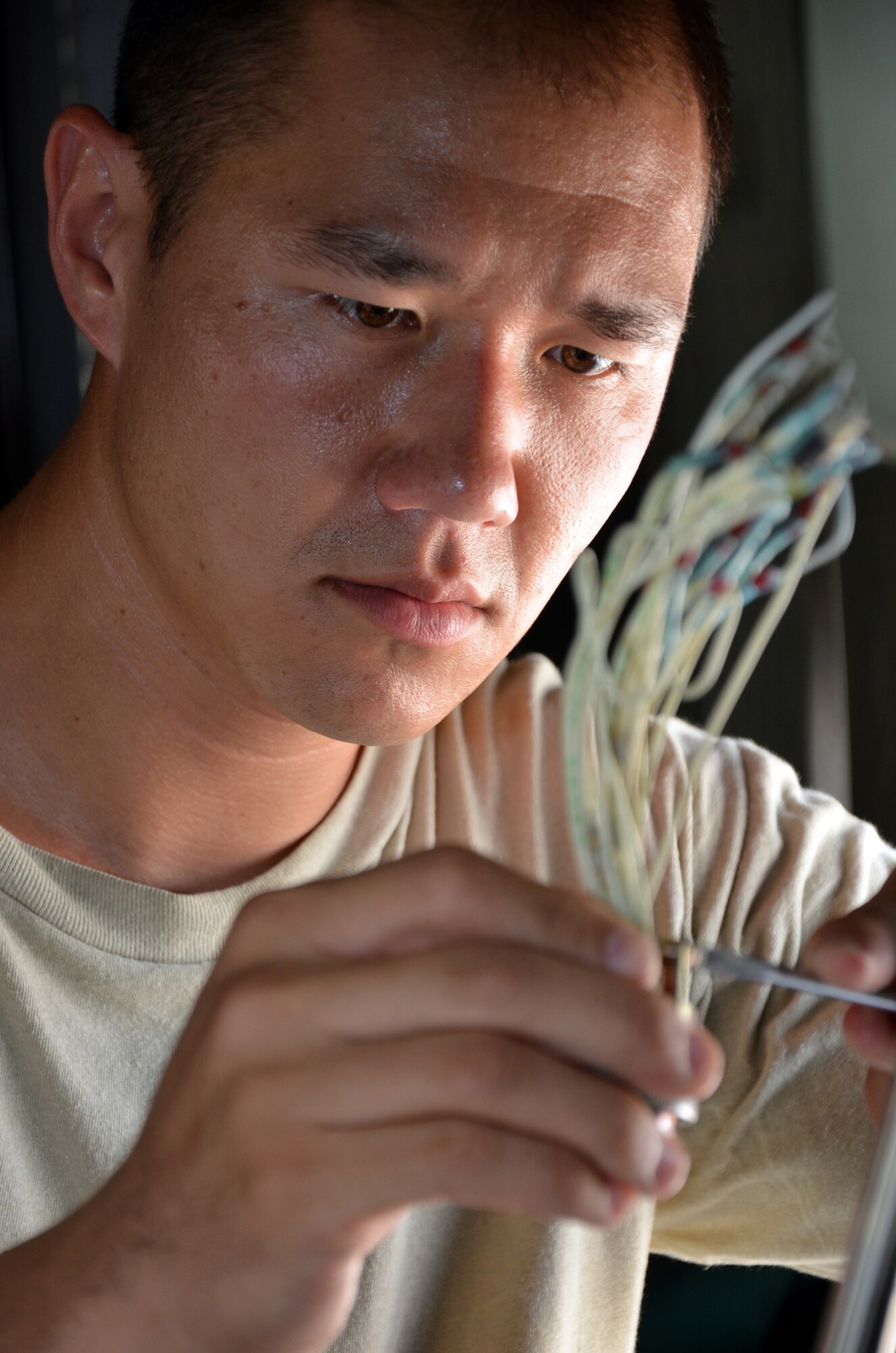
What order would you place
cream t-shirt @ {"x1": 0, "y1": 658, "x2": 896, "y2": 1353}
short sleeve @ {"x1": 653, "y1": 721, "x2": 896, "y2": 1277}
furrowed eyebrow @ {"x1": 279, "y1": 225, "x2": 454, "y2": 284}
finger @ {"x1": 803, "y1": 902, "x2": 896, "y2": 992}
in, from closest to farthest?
finger @ {"x1": 803, "y1": 902, "x2": 896, "y2": 992}
furrowed eyebrow @ {"x1": 279, "y1": 225, "x2": 454, "y2": 284}
cream t-shirt @ {"x1": 0, "y1": 658, "x2": 896, "y2": 1353}
short sleeve @ {"x1": 653, "y1": 721, "x2": 896, "y2": 1277}

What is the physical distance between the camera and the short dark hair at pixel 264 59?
0.71m

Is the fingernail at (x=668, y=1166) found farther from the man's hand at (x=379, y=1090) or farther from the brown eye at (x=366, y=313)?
the brown eye at (x=366, y=313)

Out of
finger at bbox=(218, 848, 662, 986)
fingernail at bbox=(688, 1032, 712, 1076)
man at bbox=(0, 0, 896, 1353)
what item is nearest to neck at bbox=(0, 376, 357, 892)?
man at bbox=(0, 0, 896, 1353)

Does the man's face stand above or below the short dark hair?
below

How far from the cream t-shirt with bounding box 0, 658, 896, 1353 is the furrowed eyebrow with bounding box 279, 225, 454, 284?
1.26ft

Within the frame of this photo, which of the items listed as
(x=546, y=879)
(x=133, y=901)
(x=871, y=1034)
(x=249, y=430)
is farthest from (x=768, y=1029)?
(x=249, y=430)

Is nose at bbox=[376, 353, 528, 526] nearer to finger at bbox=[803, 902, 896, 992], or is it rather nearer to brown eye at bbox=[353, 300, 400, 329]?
brown eye at bbox=[353, 300, 400, 329]

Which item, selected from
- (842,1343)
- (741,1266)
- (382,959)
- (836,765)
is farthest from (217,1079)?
(741,1266)

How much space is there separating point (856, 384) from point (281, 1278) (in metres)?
0.42

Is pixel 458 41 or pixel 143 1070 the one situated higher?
pixel 458 41

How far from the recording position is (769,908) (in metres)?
0.96

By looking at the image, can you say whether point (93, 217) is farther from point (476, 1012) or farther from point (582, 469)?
point (476, 1012)

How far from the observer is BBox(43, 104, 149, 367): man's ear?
0.85 meters

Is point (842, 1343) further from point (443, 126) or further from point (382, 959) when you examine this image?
point (443, 126)
